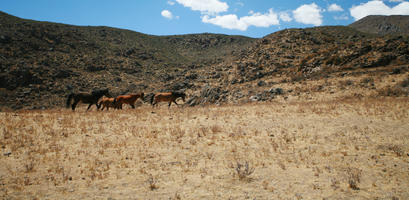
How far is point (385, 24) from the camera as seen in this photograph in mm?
115375

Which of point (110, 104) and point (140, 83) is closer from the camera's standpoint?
point (110, 104)

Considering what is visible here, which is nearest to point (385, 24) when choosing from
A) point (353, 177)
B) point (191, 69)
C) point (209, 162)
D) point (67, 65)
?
point (191, 69)

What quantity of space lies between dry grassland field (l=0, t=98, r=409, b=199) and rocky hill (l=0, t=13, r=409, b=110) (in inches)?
Answer: 675

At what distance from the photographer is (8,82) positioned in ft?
137

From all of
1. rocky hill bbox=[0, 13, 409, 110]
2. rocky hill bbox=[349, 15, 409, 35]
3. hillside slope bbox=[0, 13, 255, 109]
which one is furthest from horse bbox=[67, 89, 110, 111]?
rocky hill bbox=[349, 15, 409, 35]

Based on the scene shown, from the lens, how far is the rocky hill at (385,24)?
10500 centimetres

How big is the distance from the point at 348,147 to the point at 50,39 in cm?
7377

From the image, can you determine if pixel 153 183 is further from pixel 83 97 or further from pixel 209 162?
pixel 83 97

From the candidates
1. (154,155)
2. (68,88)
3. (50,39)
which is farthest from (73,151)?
(50,39)

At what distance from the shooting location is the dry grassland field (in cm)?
485

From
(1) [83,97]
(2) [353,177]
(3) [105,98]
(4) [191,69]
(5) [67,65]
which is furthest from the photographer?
(4) [191,69]

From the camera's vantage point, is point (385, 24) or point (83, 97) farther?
point (385, 24)

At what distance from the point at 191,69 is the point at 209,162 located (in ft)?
160

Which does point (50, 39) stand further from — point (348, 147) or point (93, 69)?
point (348, 147)
